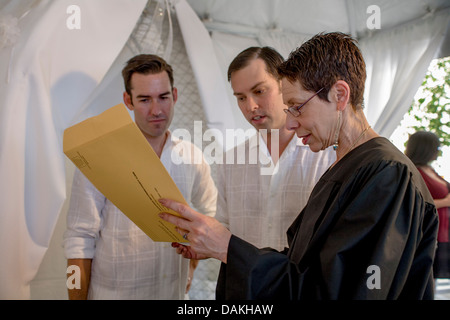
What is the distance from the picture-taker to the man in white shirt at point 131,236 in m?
1.40

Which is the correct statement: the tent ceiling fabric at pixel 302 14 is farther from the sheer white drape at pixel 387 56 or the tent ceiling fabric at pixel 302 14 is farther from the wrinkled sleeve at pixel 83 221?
the wrinkled sleeve at pixel 83 221

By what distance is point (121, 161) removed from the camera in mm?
821

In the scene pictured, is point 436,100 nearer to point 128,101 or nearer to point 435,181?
point 435,181

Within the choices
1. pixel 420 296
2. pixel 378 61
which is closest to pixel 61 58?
pixel 420 296

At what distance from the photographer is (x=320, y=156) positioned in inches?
52.1

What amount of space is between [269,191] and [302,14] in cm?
125

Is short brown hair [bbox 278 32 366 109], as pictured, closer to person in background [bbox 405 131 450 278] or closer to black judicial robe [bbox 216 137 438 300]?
black judicial robe [bbox 216 137 438 300]

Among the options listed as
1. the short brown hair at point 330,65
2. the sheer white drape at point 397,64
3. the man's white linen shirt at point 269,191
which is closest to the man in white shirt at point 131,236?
the man's white linen shirt at point 269,191

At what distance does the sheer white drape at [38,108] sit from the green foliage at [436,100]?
2.12m

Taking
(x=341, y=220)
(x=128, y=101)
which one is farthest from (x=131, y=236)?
(x=341, y=220)

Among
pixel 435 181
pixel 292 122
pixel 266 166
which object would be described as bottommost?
pixel 435 181

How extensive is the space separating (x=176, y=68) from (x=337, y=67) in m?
1.37

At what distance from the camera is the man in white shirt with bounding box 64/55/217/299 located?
A: 55.0 inches

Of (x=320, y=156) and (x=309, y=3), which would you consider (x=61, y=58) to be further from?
(x=309, y=3)
